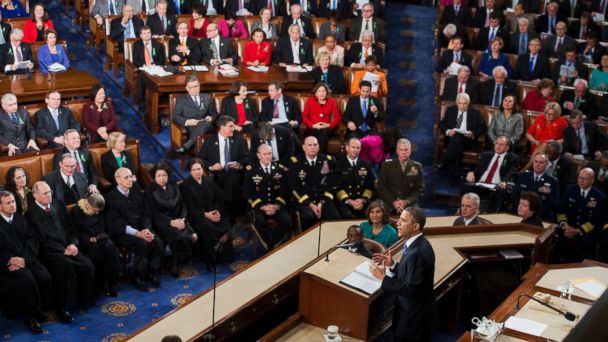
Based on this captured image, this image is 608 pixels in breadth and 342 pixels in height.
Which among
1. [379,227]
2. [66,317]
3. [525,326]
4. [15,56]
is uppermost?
[15,56]

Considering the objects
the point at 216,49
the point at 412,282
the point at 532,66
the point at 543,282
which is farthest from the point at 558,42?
the point at 412,282

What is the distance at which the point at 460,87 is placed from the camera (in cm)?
938

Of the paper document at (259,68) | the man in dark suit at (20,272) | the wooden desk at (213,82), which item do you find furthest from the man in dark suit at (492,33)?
the man in dark suit at (20,272)

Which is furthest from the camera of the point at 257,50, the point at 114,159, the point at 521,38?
the point at 521,38

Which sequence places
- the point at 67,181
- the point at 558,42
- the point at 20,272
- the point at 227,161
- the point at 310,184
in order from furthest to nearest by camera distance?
the point at 558,42 → the point at 227,161 → the point at 310,184 → the point at 67,181 → the point at 20,272

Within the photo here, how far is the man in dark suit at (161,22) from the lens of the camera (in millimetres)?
10320

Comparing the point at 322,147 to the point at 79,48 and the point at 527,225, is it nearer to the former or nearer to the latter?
the point at 527,225

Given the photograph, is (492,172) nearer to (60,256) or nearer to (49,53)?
(60,256)

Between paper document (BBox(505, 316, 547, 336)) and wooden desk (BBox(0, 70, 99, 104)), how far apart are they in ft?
19.3

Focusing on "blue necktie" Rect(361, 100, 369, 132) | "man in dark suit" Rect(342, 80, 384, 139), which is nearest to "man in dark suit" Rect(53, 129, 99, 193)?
"man in dark suit" Rect(342, 80, 384, 139)

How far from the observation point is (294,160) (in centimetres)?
731

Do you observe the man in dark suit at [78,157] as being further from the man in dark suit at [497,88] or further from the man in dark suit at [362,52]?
the man in dark suit at [497,88]

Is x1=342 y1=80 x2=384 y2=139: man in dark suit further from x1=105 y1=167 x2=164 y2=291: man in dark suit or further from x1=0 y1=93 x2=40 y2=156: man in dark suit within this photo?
x1=0 y1=93 x2=40 y2=156: man in dark suit

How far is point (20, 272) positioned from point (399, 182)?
3.54 meters
